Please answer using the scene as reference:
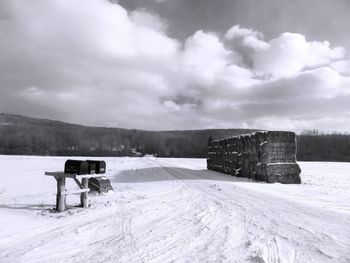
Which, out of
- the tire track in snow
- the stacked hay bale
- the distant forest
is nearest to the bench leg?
the tire track in snow

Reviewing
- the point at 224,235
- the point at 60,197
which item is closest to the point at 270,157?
the point at 60,197

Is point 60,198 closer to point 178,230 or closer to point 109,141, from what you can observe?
point 178,230

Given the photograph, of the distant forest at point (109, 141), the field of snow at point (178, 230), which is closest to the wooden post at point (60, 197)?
the field of snow at point (178, 230)

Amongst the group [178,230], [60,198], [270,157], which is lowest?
[178,230]

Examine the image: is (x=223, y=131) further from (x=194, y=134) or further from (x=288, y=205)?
(x=288, y=205)

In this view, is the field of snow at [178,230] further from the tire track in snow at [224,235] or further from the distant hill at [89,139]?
the distant hill at [89,139]

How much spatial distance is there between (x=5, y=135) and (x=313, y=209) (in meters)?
163

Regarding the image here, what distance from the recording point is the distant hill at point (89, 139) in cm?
13838

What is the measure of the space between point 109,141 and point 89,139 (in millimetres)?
10443

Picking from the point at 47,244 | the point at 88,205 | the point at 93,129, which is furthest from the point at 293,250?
the point at 93,129

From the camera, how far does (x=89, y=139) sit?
17350cm

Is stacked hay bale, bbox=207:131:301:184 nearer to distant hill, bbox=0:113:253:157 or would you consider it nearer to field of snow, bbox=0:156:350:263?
field of snow, bbox=0:156:350:263

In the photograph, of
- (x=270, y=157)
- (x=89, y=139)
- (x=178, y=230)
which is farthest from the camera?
(x=89, y=139)

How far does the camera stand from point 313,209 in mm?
8930
